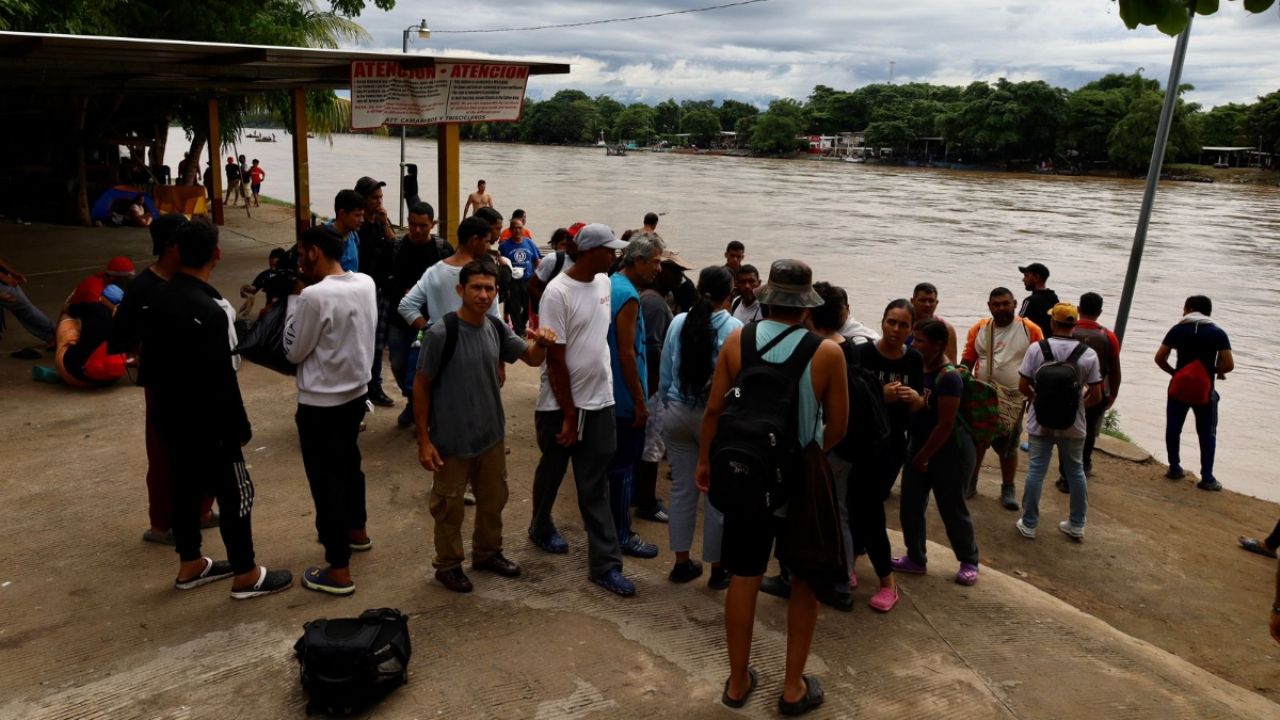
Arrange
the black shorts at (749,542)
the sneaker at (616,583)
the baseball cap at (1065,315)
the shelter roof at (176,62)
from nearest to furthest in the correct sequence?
the black shorts at (749,542)
the sneaker at (616,583)
the baseball cap at (1065,315)
the shelter roof at (176,62)

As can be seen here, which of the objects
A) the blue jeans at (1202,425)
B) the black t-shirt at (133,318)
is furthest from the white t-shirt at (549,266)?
the blue jeans at (1202,425)

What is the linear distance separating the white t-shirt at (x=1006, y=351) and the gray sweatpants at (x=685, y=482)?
2.99 metres

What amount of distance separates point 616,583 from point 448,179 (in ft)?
21.4

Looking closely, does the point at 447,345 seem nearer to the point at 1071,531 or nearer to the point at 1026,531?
the point at 1026,531

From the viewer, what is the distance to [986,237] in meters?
31.6

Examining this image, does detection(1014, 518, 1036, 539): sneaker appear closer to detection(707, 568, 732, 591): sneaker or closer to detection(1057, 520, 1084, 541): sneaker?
detection(1057, 520, 1084, 541): sneaker

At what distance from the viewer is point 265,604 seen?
11.8 feet

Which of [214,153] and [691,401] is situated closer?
[691,401]

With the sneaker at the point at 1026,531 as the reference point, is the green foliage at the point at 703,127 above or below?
above

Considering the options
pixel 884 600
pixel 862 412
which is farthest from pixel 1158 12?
pixel 884 600

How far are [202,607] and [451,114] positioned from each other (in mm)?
6294

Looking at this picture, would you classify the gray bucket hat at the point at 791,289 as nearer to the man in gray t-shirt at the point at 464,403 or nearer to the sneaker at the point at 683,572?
the man in gray t-shirt at the point at 464,403

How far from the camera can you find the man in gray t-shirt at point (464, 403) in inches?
134

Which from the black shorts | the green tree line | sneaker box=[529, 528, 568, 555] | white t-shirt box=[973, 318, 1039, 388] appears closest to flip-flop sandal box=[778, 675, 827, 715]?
the black shorts
